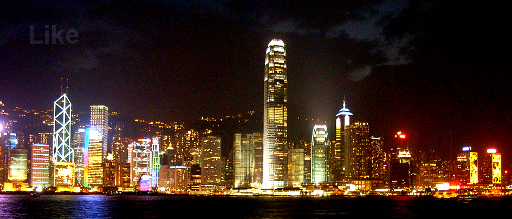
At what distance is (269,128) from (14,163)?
79638mm

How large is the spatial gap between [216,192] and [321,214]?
99109 mm

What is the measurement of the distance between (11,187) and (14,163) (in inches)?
295

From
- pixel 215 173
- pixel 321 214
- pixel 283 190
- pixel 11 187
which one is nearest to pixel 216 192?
pixel 215 173

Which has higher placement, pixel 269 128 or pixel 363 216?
pixel 269 128

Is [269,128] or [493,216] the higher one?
[269,128]

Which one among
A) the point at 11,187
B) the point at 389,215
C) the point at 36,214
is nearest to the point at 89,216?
the point at 36,214

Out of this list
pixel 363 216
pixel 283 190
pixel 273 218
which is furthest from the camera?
pixel 283 190

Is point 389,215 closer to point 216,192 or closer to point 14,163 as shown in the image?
point 216,192

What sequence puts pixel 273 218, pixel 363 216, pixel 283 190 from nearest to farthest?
pixel 273 218, pixel 363 216, pixel 283 190

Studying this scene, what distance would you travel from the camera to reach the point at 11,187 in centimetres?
19762

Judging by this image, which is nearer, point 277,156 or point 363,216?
point 363,216

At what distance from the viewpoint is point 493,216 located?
326 ft

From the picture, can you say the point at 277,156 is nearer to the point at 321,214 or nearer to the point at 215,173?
the point at 215,173

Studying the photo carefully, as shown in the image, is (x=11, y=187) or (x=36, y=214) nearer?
(x=36, y=214)
